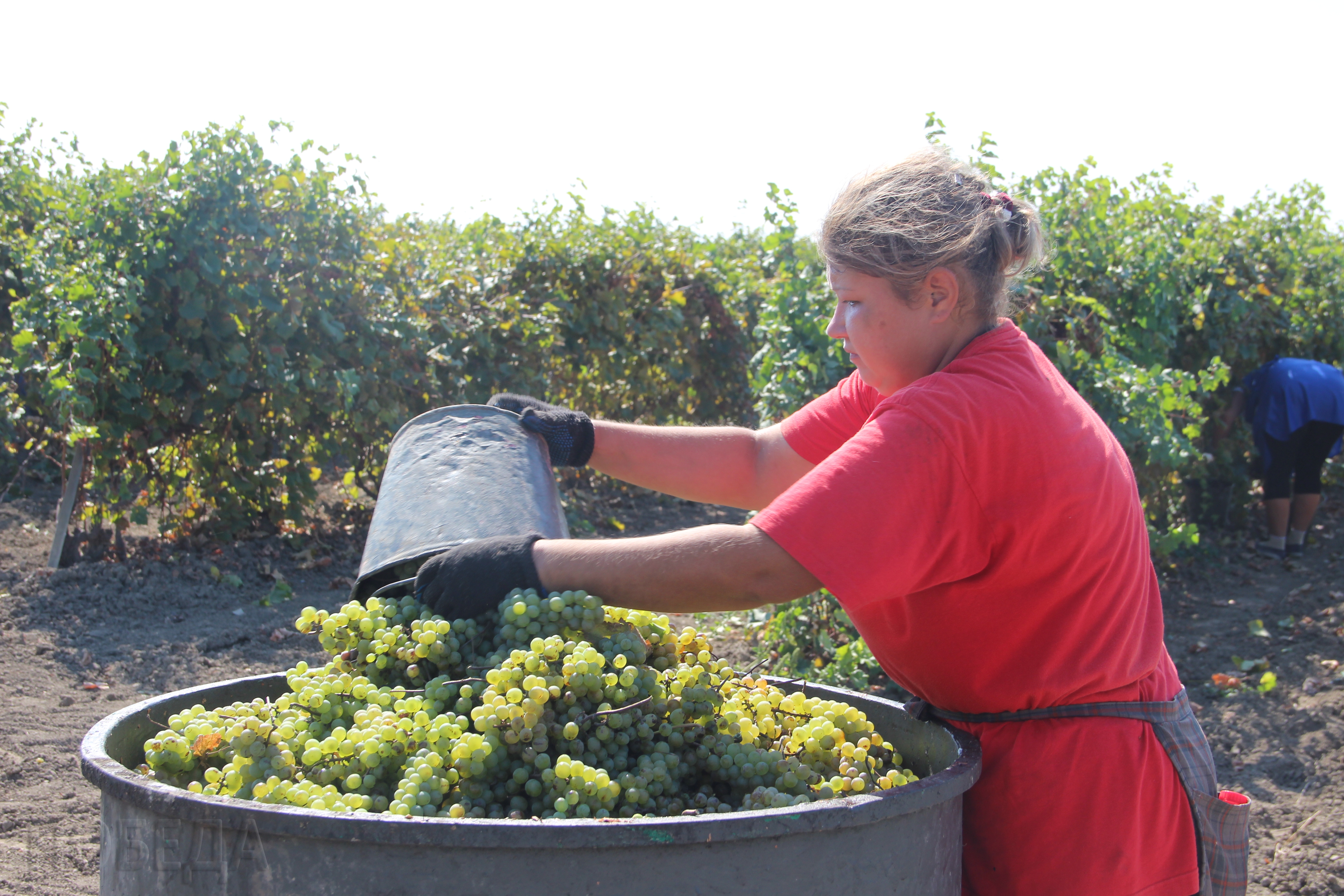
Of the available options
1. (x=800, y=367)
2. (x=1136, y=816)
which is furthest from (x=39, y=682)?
(x=1136, y=816)

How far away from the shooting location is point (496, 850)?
43.0 inches

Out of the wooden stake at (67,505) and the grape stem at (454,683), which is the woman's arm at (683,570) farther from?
the wooden stake at (67,505)

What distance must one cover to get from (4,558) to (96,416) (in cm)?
108

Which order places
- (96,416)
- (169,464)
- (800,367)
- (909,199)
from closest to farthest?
(909,199) → (800,367) → (96,416) → (169,464)

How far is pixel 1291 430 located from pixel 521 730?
7.39 meters

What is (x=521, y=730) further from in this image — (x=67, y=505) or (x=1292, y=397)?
(x=1292, y=397)

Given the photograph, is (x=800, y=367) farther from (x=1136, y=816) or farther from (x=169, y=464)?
(x=169, y=464)

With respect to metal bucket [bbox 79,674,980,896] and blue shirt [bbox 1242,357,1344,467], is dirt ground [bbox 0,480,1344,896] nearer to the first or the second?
blue shirt [bbox 1242,357,1344,467]

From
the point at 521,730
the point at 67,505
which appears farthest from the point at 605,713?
the point at 67,505

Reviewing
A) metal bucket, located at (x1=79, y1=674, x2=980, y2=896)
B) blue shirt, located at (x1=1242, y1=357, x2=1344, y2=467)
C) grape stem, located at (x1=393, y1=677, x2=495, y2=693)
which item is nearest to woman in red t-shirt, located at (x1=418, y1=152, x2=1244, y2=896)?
grape stem, located at (x1=393, y1=677, x2=495, y2=693)

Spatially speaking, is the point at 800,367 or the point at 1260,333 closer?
the point at 800,367

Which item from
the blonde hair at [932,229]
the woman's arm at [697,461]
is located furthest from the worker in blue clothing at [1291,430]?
the blonde hair at [932,229]

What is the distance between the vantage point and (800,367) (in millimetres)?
4652

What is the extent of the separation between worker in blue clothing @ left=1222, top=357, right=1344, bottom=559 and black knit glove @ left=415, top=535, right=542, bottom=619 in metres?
7.21
